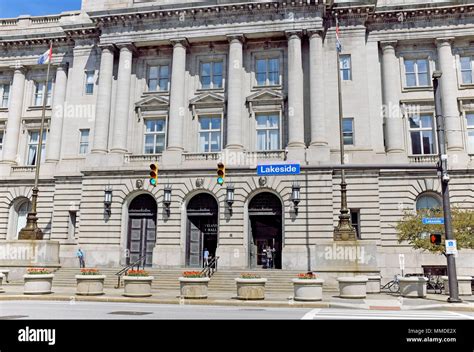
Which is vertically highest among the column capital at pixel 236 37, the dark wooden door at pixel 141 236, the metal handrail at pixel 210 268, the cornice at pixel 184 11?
the cornice at pixel 184 11

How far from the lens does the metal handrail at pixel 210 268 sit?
27781mm

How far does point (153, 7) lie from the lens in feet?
118

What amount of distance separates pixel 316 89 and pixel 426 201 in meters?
11.6

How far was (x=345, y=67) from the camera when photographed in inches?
1380

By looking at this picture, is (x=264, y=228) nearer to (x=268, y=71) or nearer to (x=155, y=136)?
(x=155, y=136)

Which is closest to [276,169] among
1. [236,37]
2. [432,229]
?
[432,229]

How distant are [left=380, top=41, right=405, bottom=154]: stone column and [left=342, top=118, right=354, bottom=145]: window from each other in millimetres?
2951

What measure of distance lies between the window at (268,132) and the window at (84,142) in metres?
14.8

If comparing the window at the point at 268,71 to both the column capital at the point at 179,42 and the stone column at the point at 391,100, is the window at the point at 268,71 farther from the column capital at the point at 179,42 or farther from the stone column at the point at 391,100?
the stone column at the point at 391,100

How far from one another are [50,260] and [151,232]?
7358 millimetres

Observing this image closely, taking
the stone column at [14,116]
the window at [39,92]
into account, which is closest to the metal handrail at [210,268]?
the stone column at [14,116]
